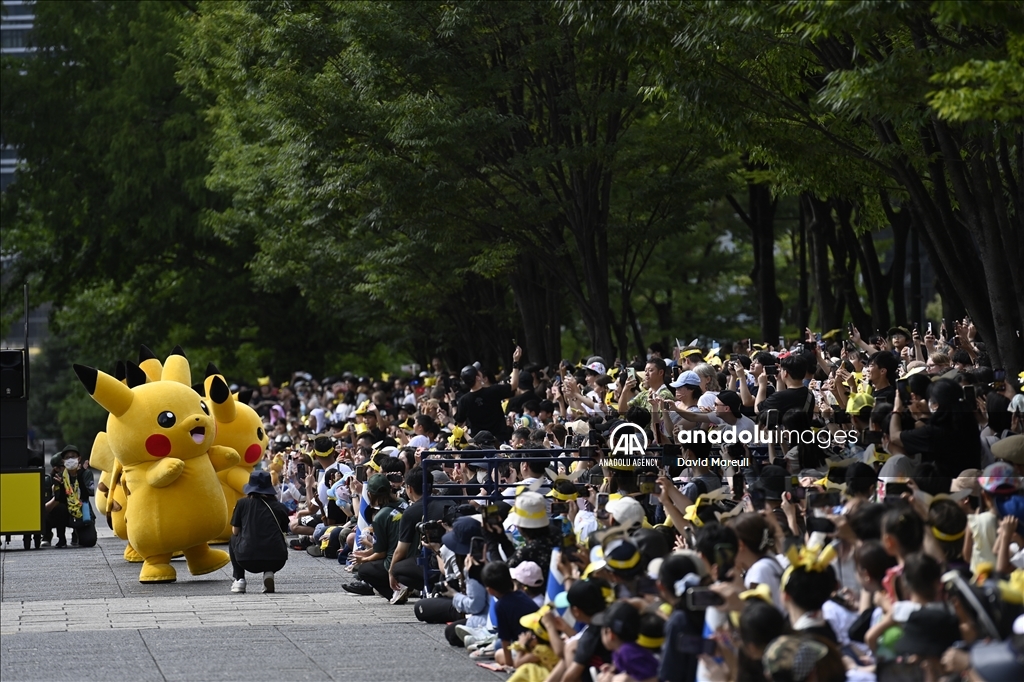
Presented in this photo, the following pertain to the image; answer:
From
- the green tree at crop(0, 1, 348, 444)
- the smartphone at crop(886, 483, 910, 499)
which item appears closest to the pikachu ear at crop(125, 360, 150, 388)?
the smartphone at crop(886, 483, 910, 499)

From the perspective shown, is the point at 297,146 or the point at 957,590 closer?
the point at 957,590

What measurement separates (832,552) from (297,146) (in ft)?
55.1

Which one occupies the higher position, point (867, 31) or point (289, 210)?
point (289, 210)

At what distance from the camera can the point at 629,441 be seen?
36.7 ft

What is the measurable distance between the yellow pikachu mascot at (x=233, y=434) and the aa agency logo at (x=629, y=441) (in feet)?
25.8

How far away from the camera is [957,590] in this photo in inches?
259

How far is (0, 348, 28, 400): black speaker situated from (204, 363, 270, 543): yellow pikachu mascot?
3.20 m

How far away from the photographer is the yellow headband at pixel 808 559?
290 inches

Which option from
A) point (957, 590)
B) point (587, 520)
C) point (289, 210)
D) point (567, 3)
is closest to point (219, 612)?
point (587, 520)

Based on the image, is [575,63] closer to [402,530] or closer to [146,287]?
[402,530]

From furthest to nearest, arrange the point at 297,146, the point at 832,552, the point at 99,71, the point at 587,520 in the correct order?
the point at 99,71 → the point at 297,146 → the point at 587,520 → the point at 832,552

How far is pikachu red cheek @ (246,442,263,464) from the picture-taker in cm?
1899

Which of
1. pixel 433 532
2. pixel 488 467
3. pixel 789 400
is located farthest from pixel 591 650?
pixel 488 467

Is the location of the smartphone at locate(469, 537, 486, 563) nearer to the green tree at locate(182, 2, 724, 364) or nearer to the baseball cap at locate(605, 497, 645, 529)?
the baseball cap at locate(605, 497, 645, 529)
